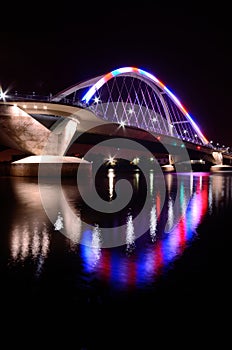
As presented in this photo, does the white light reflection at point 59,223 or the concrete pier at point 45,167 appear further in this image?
the concrete pier at point 45,167

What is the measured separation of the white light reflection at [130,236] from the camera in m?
6.15

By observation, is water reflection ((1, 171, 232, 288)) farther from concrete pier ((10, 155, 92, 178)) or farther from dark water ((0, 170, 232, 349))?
concrete pier ((10, 155, 92, 178))

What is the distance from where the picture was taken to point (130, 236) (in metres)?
7.13

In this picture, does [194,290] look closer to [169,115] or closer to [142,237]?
[142,237]

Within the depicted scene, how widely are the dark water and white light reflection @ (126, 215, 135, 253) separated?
0.02 metres

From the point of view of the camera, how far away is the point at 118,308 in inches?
136

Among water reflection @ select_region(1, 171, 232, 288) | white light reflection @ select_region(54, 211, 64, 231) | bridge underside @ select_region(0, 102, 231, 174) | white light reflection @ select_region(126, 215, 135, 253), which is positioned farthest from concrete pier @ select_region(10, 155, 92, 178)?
white light reflection @ select_region(126, 215, 135, 253)

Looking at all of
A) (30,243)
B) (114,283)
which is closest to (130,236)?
(30,243)

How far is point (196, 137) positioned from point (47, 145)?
201ft

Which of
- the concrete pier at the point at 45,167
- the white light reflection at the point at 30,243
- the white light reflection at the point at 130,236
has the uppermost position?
the concrete pier at the point at 45,167

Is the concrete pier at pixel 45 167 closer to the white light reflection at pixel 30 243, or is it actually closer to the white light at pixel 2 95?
the white light at pixel 2 95

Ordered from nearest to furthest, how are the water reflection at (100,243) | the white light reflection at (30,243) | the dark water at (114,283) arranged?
the dark water at (114,283) → the water reflection at (100,243) → the white light reflection at (30,243)

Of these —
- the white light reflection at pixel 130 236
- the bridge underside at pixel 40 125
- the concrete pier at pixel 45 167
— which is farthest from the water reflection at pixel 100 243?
the bridge underside at pixel 40 125

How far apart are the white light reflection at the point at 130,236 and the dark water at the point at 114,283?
0.07ft
